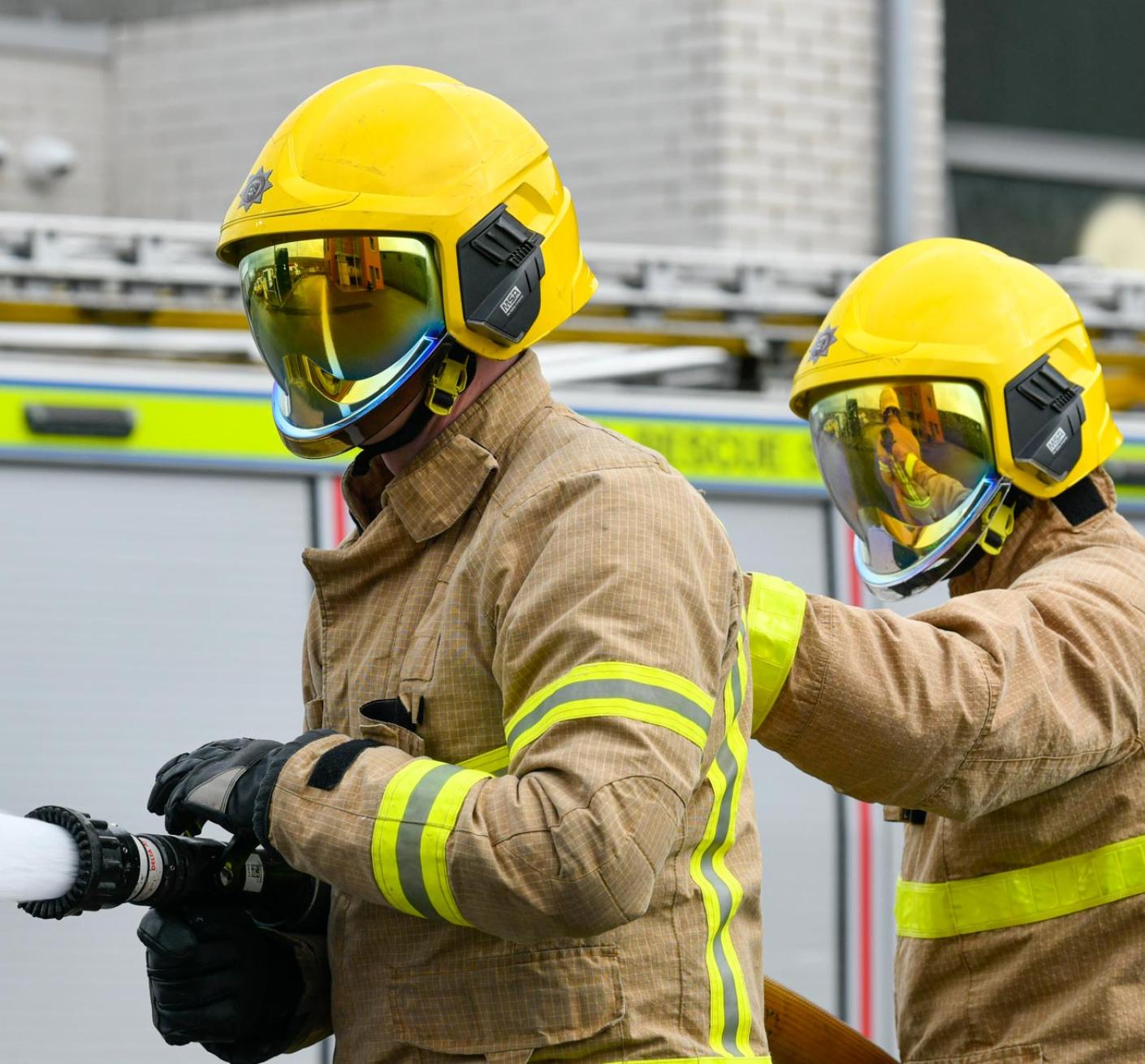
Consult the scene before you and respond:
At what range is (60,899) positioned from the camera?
2025mm

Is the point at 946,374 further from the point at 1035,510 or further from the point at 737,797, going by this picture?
the point at 737,797

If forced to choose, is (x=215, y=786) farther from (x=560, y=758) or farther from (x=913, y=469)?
(x=913, y=469)

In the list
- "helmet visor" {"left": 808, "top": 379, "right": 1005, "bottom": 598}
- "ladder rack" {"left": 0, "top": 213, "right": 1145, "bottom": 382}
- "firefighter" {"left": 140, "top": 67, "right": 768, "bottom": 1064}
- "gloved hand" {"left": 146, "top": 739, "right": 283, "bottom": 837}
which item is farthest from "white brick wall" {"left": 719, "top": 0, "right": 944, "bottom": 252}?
"gloved hand" {"left": 146, "top": 739, "right": 283, "bottom": 837}

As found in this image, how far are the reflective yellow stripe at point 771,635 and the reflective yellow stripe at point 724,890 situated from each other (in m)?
0.32

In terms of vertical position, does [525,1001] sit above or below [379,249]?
below

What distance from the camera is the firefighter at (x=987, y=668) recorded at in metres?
2.49

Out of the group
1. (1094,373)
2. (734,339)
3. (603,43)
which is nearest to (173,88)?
(603,43)

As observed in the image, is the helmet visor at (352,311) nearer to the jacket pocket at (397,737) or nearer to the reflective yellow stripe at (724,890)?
the jacket pocket at (397,737)

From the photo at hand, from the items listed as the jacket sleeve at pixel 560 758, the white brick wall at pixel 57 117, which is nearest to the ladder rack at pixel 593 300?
the jacket sleeve at pixel 560 758

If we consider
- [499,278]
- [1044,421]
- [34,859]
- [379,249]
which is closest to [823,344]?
[1044,421]

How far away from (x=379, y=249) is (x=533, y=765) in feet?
2.01

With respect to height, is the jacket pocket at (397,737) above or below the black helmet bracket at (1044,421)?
below

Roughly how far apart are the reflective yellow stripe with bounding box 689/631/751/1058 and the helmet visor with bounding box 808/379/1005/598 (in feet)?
2.85

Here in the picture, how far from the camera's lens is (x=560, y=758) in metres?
1.87
